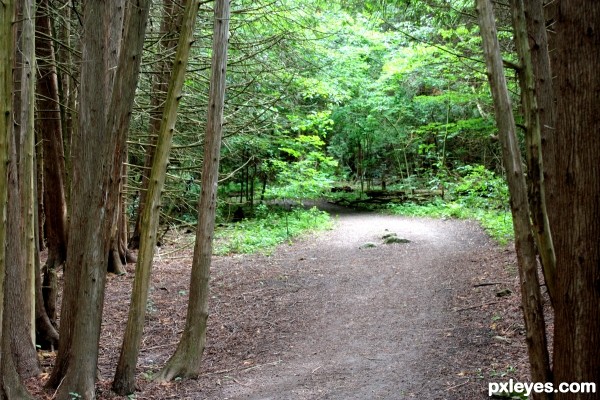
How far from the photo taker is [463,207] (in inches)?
795

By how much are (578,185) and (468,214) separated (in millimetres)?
17028

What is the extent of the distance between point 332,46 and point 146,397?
1791cm

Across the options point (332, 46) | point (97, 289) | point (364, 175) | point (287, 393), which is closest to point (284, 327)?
point (287, 393)

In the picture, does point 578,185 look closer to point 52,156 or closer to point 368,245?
point 52,156

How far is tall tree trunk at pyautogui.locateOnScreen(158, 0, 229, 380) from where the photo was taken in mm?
6152

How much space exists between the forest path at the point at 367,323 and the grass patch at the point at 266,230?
3.43 feet

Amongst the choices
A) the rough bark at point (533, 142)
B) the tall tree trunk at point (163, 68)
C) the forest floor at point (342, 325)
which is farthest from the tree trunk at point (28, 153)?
the rough bark at point (533, 142)

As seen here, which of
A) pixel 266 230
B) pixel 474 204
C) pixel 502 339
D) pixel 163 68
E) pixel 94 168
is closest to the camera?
pixel 94 168

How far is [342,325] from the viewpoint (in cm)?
792

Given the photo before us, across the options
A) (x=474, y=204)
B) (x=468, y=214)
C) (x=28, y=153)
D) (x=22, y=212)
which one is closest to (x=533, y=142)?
(x=28, y=153)

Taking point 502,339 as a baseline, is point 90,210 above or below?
above

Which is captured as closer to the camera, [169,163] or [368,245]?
[169,163]

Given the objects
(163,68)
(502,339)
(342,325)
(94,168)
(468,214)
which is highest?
(163,68)

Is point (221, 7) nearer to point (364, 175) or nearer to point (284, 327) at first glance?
point (284, 327)
